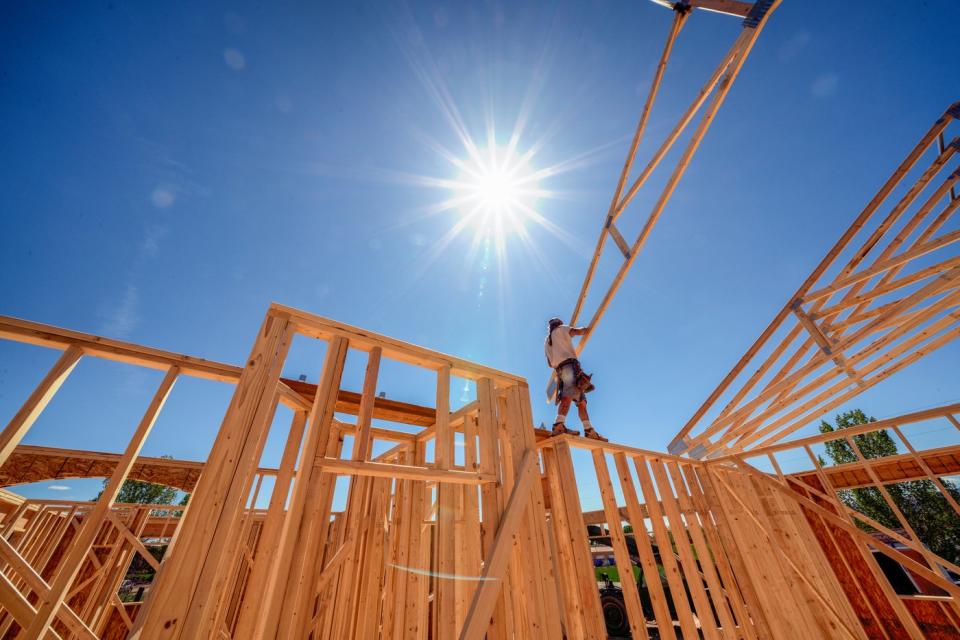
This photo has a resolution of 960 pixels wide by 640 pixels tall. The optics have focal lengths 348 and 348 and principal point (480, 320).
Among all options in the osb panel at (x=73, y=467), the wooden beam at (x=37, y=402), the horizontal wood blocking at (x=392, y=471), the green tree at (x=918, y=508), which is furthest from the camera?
the green tree at (x=918, y=508)

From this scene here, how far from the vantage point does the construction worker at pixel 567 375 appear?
5607mm

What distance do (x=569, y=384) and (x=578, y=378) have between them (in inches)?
7.4

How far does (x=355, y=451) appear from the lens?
8.98 feet

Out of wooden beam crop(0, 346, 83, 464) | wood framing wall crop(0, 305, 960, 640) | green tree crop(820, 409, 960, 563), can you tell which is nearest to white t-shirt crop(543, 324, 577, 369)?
wood framing wall crop(0, 305, 960, 640)

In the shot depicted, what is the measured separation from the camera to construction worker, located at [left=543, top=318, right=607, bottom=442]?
18.4 ft

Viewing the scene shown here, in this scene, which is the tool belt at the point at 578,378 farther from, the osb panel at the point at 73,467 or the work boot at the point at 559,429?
the osb panel at the point at 73,467

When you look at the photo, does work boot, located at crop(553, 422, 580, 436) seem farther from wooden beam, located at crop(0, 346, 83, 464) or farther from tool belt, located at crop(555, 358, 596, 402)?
wooden beam, located at crop(0, 346, 83, 464)

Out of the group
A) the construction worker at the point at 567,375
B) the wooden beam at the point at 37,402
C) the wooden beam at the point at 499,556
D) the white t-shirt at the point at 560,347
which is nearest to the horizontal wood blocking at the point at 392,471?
the wooden beam at the point at 499,556

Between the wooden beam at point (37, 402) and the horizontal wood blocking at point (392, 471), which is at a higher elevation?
the wooden beam at point (37, 402)

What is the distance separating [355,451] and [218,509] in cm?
88

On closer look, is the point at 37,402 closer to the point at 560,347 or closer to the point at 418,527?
the point at 418,527

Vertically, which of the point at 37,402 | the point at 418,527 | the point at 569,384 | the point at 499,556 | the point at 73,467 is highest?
the point at 569,384

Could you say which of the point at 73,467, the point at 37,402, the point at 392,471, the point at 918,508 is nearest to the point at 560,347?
the point at 392,471

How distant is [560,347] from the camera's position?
254 inches
